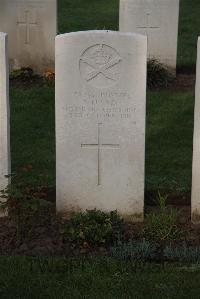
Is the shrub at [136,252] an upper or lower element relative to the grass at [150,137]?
lower

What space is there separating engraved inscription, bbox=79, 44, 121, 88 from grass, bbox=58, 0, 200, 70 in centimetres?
679

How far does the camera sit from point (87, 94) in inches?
266

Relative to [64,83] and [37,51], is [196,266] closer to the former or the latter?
[64,83]

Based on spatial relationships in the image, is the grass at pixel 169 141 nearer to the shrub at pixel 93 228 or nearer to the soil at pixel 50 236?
the soil at pixel 50 236

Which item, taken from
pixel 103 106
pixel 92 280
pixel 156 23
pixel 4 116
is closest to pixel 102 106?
pixel 103 106

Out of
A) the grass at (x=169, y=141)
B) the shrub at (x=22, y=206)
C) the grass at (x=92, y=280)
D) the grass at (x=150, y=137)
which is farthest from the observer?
the grass at (x=150, y=137)

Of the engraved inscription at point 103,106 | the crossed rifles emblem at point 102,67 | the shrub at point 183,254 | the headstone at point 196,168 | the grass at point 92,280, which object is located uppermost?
the crossed rifles emblem at point 102,67

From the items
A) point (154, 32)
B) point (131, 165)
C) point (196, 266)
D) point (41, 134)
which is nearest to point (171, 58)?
point (154, 32)

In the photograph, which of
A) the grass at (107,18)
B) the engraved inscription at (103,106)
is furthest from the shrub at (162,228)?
the grass at (107,18)

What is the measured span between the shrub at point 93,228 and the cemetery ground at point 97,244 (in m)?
0.05

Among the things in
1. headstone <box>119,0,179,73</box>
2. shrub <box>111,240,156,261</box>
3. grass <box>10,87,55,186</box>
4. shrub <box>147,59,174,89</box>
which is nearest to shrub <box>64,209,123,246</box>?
shrub <box>111,240,156,261</box>

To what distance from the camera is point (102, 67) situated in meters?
6.70

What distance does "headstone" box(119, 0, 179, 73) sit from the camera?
39.9ft

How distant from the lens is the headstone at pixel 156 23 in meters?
12.2
